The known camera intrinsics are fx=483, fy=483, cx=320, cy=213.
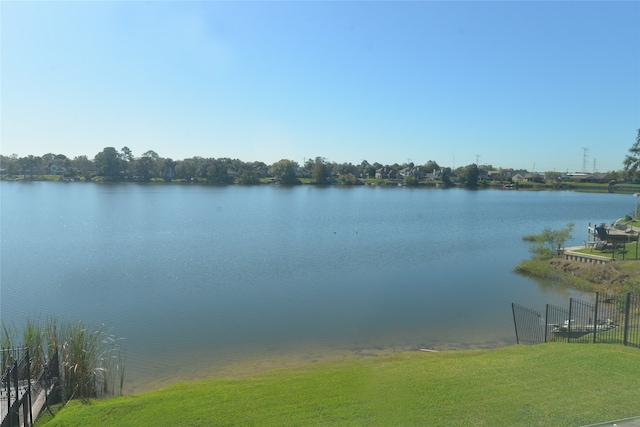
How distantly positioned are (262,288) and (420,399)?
58.4ft

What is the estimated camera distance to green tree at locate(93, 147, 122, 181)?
6068 inches

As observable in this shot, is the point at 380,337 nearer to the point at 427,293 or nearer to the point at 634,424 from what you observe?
the point at 427,293

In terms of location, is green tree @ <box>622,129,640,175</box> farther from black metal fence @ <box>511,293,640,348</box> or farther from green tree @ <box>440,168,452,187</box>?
green tree @ <box>440,168,452,187</box>

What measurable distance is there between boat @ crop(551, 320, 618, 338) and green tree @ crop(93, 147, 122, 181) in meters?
158

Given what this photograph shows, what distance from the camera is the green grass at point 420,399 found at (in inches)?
328

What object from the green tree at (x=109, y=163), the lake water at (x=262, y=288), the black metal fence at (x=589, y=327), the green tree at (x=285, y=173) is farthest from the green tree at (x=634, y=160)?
the green tree at (x=109, y=163)

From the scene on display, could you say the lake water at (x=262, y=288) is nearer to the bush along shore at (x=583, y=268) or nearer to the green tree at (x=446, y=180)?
the bush along shore at (x=583, y=268)

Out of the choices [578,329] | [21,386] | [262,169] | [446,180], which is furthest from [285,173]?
[21,386]

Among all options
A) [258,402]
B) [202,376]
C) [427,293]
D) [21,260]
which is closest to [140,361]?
[202,376]

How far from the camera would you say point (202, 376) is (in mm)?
14984

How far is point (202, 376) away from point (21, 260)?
2367 cm

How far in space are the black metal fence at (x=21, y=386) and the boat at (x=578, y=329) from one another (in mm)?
14393

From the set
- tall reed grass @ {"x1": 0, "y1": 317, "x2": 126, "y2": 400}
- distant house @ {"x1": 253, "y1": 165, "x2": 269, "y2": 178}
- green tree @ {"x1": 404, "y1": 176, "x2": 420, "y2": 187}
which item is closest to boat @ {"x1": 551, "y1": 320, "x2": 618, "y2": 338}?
tall reed grass @ {"x1": 0, "y1": 317, "x2": 126, "y2": 400}

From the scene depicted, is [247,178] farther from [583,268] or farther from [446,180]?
[583,268]
